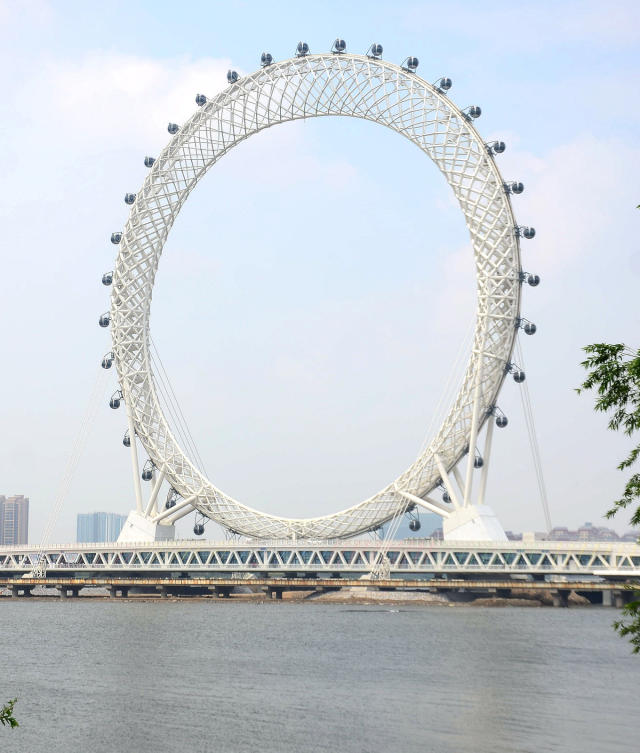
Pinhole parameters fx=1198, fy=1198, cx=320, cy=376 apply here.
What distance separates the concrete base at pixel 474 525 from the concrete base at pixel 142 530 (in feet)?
81.8

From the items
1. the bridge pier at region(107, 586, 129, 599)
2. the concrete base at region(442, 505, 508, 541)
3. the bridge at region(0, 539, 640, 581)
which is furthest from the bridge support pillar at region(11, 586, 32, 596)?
the concrete base at region(442, 505, 508, 541)

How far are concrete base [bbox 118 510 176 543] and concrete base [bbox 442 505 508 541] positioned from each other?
24940mm

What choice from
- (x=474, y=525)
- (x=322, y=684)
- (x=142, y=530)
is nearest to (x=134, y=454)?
(x=142, y=530)

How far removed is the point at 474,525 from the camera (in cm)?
9012

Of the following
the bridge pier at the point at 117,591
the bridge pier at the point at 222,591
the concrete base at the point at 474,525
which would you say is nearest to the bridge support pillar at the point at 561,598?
the concrete base at the point at 474,525

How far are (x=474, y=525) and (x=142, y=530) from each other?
2882 centimetres

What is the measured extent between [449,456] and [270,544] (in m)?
15.7

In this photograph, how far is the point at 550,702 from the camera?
3888 cm

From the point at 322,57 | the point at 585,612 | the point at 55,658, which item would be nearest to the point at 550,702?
the point at 55,658

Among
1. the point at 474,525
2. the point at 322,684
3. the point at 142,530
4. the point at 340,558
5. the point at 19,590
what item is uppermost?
the point at 142,530

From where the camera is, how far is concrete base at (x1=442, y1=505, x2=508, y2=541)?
293 ft

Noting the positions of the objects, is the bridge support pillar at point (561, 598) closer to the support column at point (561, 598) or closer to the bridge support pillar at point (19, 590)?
the support column at point (561, 598)

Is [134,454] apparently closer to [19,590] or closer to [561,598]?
[19,590]

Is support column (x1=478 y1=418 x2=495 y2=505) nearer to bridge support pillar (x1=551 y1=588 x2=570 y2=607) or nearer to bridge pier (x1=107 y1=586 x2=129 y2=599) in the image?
bridge support pillar (x1=551 y1=588 x2=570 y2=607)
